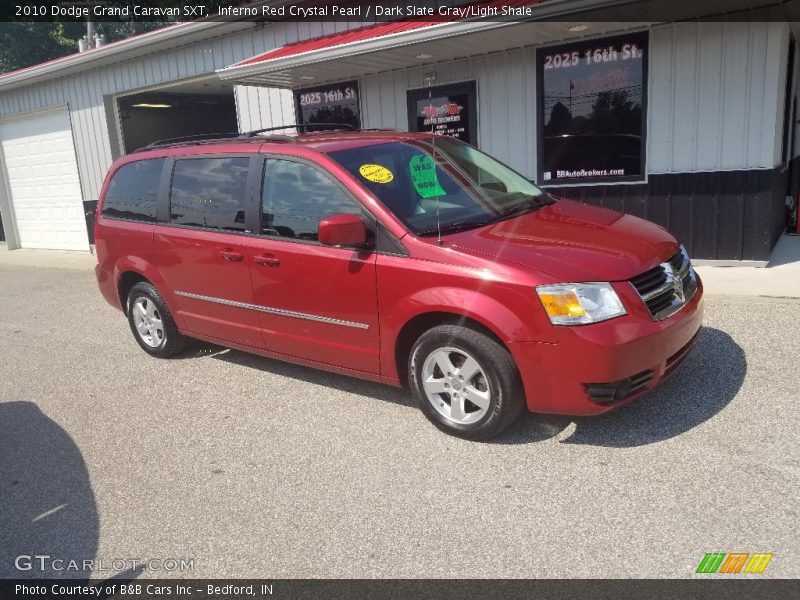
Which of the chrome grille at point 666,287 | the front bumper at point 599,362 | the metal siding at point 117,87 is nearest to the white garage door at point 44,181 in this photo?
the metal siding at point 117,87

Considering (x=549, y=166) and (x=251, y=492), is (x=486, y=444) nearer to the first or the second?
(x=251, y=492)

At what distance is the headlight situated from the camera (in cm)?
350

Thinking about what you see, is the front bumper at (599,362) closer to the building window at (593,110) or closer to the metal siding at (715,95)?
the metal siding at (715,95)

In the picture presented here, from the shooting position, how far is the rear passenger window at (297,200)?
436 cm

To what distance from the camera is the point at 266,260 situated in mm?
4645

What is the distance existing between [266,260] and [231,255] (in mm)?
398

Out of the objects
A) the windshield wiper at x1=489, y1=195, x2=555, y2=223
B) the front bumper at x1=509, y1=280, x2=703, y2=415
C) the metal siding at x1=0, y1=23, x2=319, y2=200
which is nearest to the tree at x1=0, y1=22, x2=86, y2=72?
the metal siding at x1=0, y1=23, x2=319, y2=200

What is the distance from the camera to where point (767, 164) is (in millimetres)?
7340

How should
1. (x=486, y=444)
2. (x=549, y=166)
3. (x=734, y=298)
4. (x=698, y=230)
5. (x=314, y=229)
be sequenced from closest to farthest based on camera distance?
(x=486, y=444)
(x=314, y=229)
(x=734, y=298)
(x=698, y=230)
(x=549, y=166)

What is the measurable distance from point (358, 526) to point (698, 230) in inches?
247

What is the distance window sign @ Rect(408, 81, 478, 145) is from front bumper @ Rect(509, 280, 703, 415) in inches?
241

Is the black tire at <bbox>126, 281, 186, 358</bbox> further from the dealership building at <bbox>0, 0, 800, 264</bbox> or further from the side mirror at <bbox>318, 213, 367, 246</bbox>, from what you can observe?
the dealership building at <bbox>0, 0, 800, 264</bbox>

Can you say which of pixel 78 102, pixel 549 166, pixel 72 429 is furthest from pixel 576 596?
pixel 78 102

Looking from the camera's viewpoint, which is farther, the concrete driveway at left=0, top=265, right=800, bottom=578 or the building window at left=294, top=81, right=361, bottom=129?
the building window at left=294, top=81, right=361, bottom=129
